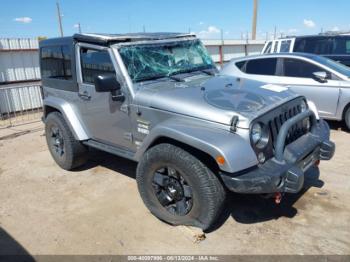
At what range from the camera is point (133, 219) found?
378cm

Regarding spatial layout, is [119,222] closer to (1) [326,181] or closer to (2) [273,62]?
(1) [326,181]

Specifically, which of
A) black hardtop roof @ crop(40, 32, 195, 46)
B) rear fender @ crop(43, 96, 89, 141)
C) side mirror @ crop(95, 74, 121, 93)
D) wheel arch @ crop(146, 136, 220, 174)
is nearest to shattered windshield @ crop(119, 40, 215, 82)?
black hardtop roof @ crop(40, 32, 195, 46)

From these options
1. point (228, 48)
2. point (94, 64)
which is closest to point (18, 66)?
point (94, 64)

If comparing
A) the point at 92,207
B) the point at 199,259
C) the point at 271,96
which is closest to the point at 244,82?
the point at 271,96

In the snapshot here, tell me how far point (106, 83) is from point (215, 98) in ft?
3.79

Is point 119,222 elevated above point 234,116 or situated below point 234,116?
below

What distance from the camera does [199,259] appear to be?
308 centimetres

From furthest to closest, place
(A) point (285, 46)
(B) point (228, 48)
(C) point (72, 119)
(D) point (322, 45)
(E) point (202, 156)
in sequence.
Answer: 1. (B) point (228, 48)
2. (A) point (285, 46)
3. (D) point (322, 45)
4. (C) point (72, 119)
5. (E) point (202, 156)

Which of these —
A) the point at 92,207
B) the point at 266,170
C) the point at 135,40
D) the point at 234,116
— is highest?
the point at 135,40

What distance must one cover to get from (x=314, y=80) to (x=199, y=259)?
4866 millimetres

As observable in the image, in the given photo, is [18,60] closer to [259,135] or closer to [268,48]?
[268,48]

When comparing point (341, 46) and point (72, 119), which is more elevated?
point (341, 46)

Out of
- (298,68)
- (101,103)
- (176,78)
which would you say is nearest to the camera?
(176,78)

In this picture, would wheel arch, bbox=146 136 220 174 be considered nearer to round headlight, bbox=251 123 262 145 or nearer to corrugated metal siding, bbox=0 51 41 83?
round headlight, bbox=251 123 262 145
